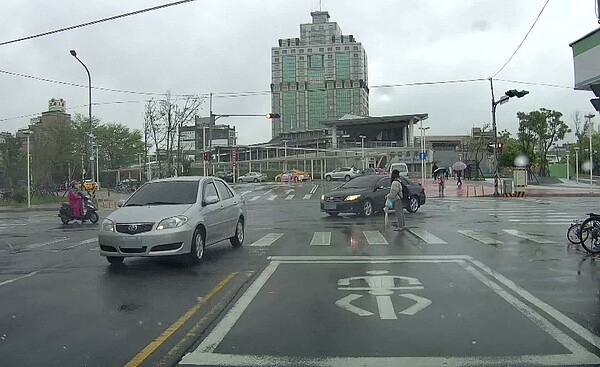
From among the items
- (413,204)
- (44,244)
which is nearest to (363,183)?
(413,204)

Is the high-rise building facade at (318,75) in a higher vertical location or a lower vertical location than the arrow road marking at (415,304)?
higher

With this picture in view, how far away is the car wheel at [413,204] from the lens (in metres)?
24.7

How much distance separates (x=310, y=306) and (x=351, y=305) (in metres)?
0.51

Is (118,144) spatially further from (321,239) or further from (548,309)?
(548,309)

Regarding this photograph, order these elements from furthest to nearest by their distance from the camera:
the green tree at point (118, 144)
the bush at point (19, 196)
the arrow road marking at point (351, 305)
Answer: the green tree at point (118, 144)
the bush at point (19, 196)
the arrow road marking at point (351, 305)

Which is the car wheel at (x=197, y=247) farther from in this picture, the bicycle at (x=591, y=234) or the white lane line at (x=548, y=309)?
the bicycle at (x=591, y=234)

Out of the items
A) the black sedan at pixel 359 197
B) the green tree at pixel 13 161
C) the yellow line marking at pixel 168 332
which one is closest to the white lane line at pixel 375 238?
the black sedan at pixel 359 197

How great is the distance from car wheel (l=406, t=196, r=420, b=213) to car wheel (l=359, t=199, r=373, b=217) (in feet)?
8.36

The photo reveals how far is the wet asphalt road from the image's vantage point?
581 centimetres

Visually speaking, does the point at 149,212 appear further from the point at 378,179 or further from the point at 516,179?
the point at 516,179

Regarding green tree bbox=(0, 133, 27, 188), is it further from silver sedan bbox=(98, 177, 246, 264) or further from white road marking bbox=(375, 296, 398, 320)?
white road marking bbox=(375, 296, 398, 320)

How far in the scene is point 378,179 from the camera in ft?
76.6

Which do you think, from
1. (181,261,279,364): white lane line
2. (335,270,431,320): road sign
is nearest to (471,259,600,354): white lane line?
(335,270,431,320): road sign

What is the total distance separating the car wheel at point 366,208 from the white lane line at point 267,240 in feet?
20.2
